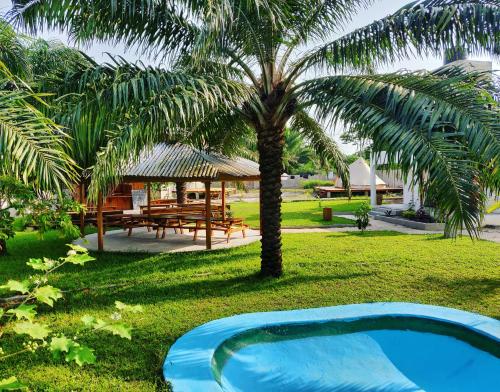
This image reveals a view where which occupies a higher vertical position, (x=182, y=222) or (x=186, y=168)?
(x=186, y=168)

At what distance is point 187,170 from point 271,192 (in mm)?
4037

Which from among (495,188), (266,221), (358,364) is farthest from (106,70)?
(495,188)

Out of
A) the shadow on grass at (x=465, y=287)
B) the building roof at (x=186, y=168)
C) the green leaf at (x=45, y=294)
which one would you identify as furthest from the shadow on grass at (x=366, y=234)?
the green leaf at (x=45, y=294)

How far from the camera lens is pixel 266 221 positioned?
934 cm

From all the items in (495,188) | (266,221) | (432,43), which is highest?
(432,43)

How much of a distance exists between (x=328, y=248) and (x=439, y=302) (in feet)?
17.4

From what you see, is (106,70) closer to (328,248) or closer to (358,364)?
(358,364)

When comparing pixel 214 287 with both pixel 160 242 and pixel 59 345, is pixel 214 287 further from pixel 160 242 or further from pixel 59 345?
pixel 59 345

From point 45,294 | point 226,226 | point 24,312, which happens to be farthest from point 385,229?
point 24,312

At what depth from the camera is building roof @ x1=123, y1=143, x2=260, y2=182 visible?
12250 millimetres

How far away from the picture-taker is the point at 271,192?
9.19m

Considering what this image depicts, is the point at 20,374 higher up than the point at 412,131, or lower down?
lower down


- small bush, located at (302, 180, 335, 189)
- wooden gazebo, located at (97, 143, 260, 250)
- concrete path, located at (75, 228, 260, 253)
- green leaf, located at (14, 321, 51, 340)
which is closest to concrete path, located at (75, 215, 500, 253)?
concrete path, located at (75, 228, 260, 253)

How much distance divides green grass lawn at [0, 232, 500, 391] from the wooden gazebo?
7.32 feet
